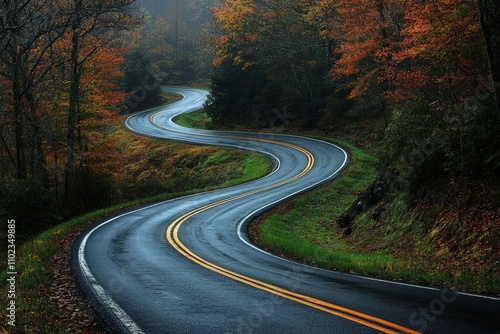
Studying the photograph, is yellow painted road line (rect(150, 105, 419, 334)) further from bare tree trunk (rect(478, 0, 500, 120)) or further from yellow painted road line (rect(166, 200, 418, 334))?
bare tree trunk (rect(478, 0, 500, 120))

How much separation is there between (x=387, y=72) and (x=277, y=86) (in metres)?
22.2

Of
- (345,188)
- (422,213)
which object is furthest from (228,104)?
(422,213)

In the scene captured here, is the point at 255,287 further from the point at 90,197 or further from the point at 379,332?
the point at 90,197

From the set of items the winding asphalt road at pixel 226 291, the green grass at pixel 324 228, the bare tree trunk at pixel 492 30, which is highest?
the bare tree trunk at pixel 492 30

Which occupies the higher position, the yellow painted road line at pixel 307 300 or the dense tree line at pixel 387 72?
the dense tree line at pixel 387 72

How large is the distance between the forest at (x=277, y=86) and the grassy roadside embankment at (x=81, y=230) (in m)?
2.43

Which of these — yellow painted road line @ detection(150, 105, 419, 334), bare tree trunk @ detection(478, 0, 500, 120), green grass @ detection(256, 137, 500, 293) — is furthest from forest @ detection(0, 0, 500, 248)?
yellow painted road line @ detection(150, 105, 419, 334)

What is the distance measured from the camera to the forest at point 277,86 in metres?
15.4

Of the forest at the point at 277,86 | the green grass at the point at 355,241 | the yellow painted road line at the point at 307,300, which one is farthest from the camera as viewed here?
the forest at the point at 277,86

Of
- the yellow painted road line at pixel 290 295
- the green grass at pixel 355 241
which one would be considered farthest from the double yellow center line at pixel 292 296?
the green grass at pixel 355 241

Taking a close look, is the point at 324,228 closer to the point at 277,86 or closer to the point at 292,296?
the point at 292,296

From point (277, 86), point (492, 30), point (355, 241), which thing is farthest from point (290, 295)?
point (277, 86)

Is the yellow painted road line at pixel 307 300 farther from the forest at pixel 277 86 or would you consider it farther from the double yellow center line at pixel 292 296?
the forest at pixel 277 86

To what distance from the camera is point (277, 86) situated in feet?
156
